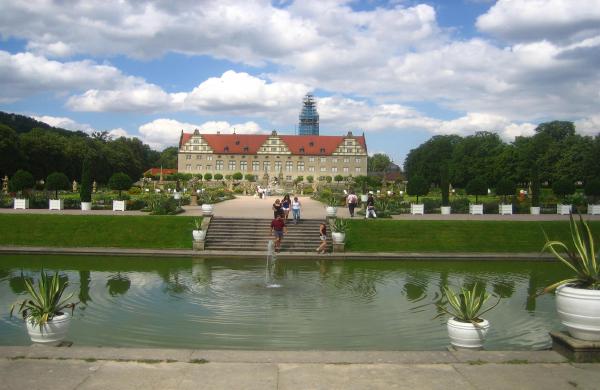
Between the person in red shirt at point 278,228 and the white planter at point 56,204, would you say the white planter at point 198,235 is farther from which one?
the white planter at point 56,204

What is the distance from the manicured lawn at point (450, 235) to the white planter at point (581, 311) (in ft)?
38.0

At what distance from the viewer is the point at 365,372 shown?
17.0 feet

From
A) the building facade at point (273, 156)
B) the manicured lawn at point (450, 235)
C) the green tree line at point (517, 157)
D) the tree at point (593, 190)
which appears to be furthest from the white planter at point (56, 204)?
the building facade at point (273, 156)

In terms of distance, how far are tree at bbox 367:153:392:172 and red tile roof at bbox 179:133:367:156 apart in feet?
125

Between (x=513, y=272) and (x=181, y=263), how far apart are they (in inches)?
370

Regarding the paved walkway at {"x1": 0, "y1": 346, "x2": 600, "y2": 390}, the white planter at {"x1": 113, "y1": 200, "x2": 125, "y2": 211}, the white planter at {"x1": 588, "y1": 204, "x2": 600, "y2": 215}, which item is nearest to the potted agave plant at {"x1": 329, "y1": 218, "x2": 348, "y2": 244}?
the paved walkway at {"x1": 0, "y1": 346, "x2": 600, "y2": 390}

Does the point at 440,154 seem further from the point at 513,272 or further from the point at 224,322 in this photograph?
the point at 224,322

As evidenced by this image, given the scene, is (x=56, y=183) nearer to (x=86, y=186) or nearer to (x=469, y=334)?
(x=86, y=186)

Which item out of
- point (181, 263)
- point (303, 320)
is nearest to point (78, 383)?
point (303, 320)

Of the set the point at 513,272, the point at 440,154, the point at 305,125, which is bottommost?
the point at 513,272

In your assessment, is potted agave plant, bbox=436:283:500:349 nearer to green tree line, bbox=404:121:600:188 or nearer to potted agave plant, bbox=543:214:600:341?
potted agave plant, bbox=543:214:600:341

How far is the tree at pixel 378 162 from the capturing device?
133 metres

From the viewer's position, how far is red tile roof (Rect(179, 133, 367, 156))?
93.6 m

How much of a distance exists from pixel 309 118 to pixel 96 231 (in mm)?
105015
